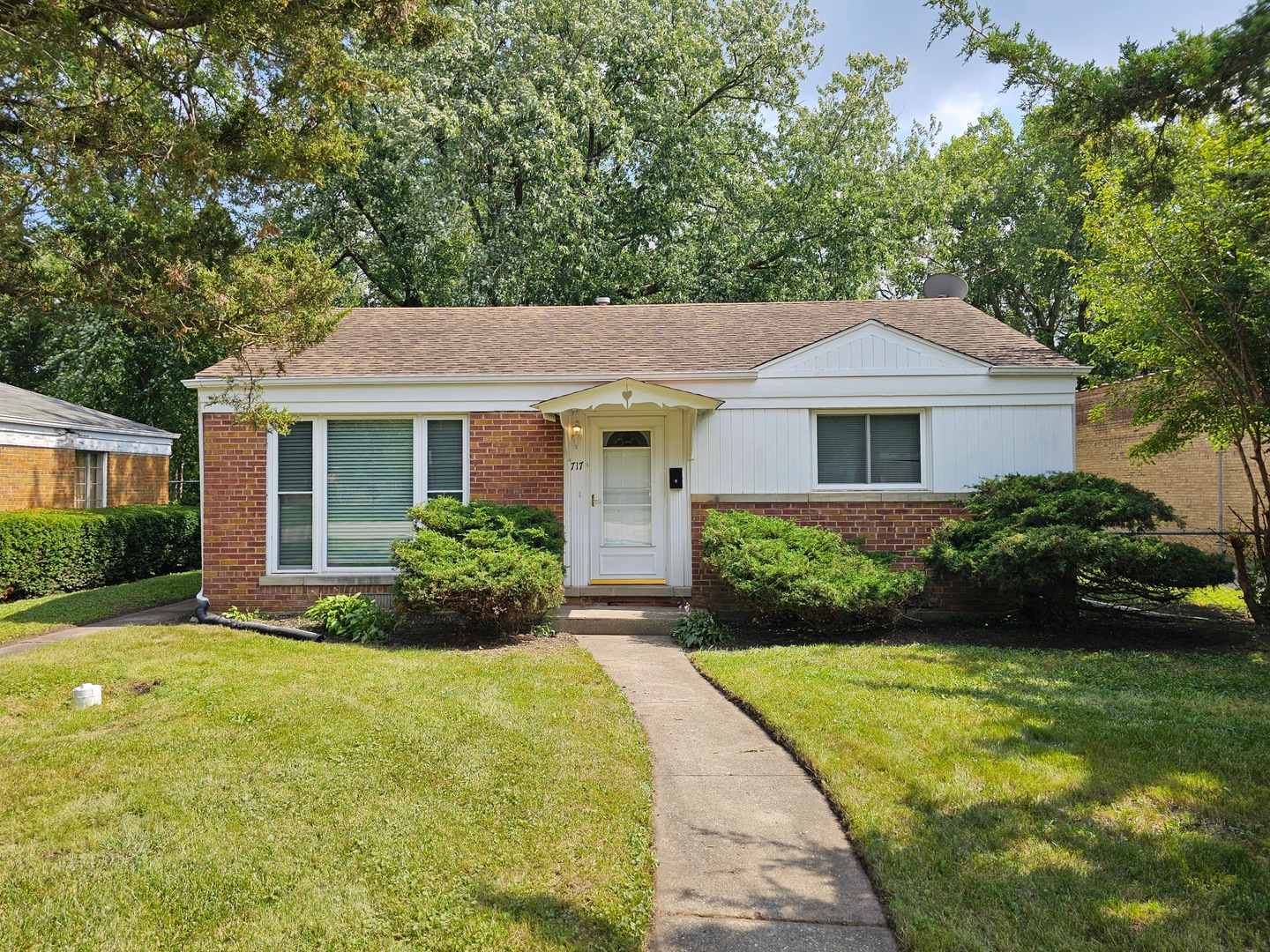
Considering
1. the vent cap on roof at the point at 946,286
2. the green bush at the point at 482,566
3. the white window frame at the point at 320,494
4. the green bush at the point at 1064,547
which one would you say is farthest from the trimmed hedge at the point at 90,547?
the vent cap on roof at the point at 946,286

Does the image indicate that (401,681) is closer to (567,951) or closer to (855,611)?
(567,951)

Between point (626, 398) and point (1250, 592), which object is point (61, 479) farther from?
point (1250, 592)

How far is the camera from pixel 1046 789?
4262 millimetres

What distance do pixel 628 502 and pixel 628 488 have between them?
18 cm

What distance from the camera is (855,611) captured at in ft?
27.3

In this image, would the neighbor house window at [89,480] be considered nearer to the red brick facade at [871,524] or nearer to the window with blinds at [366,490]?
the window with blinds at [366,490]

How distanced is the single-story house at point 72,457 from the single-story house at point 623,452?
801cm

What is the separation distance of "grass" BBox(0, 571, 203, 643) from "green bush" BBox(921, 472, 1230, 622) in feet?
37.3

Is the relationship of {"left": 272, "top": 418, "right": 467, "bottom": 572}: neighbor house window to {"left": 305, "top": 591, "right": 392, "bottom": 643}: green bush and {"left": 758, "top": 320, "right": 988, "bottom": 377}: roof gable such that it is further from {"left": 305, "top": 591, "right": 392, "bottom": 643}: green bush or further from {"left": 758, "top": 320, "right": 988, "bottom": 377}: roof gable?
{"left": 758, "top": 320, "right": 988, "bottom": 377}: roof gable

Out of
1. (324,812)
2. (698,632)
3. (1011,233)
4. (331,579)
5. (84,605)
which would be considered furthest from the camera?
(1011,233)

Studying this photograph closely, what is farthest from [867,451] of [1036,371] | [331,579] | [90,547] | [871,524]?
[90,547]

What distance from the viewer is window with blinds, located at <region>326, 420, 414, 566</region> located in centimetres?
1020

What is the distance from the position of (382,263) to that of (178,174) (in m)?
16.5

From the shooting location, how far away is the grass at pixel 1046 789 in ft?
10.0
